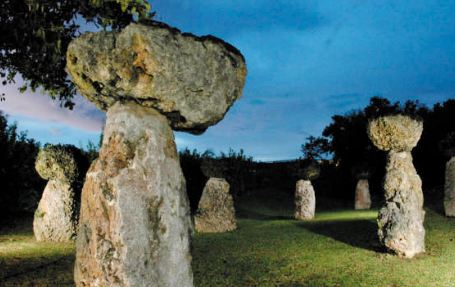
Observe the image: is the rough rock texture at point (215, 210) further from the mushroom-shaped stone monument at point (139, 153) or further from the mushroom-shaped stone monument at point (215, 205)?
the mushroom-shaped stone monument at point (139, 153)

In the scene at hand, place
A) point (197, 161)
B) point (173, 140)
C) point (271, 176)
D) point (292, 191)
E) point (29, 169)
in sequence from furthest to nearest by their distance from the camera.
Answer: point (271, 176) → point (292, 191) → point (197, 161) → point (29, 169) → point (173, 140)

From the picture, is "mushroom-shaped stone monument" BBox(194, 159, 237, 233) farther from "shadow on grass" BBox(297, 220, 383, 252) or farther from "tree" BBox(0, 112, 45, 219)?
"tree" BBox(0, 112, 45, 219)

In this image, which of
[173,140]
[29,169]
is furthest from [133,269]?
[29,169]

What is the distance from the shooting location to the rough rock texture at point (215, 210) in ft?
32.0

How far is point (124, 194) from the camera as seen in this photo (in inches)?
114

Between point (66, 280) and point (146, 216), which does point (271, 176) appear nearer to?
point (66, 280)

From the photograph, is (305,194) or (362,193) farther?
(362,193)

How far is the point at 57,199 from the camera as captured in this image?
26.9 feet

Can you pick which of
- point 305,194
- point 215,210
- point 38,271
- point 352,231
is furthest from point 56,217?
point 305,194

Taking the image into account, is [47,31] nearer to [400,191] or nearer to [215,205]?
[215,205]

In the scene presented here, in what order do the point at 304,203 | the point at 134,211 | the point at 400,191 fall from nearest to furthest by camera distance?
the point at 134,211, the point at 400,191, the point at 304,203

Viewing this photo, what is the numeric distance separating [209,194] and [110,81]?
7160mm

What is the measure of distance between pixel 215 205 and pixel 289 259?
373 centimetres

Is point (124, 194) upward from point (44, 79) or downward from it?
downward
